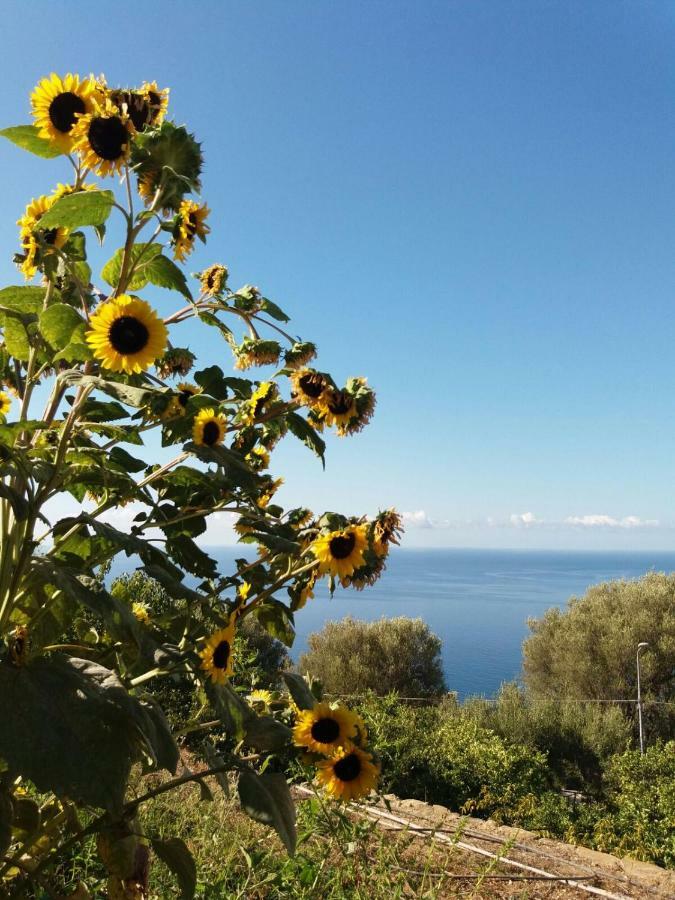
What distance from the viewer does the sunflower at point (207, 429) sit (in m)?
1.65

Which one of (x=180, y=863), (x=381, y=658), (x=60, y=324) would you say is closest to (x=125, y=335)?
(x=60, y=324)

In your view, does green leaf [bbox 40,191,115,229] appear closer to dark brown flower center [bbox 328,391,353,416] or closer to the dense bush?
dark brown flower center [bbox 328,391,353,416]

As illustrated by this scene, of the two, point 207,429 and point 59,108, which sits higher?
point 59,108

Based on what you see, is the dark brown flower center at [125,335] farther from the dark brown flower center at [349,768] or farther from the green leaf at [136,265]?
the dark brown flower center at [349,768]

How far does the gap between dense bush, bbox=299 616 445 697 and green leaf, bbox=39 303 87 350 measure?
60.2 feet

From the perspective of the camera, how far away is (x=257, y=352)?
6.64 ft

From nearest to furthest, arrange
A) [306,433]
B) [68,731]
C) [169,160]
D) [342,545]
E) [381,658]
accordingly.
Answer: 1. [68,731]
2. [169,160]
3. [342,545]
4. [306,433]
5. [381,658]

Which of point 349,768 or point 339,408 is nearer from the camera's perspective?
point 349,768

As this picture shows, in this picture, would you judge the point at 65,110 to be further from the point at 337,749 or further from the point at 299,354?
the point at 337,749

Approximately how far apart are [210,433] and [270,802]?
0.82 meters

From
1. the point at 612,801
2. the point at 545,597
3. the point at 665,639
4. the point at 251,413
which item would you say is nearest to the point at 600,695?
the point at 665,639

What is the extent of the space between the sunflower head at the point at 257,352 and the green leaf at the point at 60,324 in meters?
0.62

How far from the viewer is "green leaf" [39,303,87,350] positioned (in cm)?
143

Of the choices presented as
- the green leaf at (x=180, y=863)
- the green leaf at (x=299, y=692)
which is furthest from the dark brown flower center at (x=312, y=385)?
the green leaf at (x=180, y=863)
